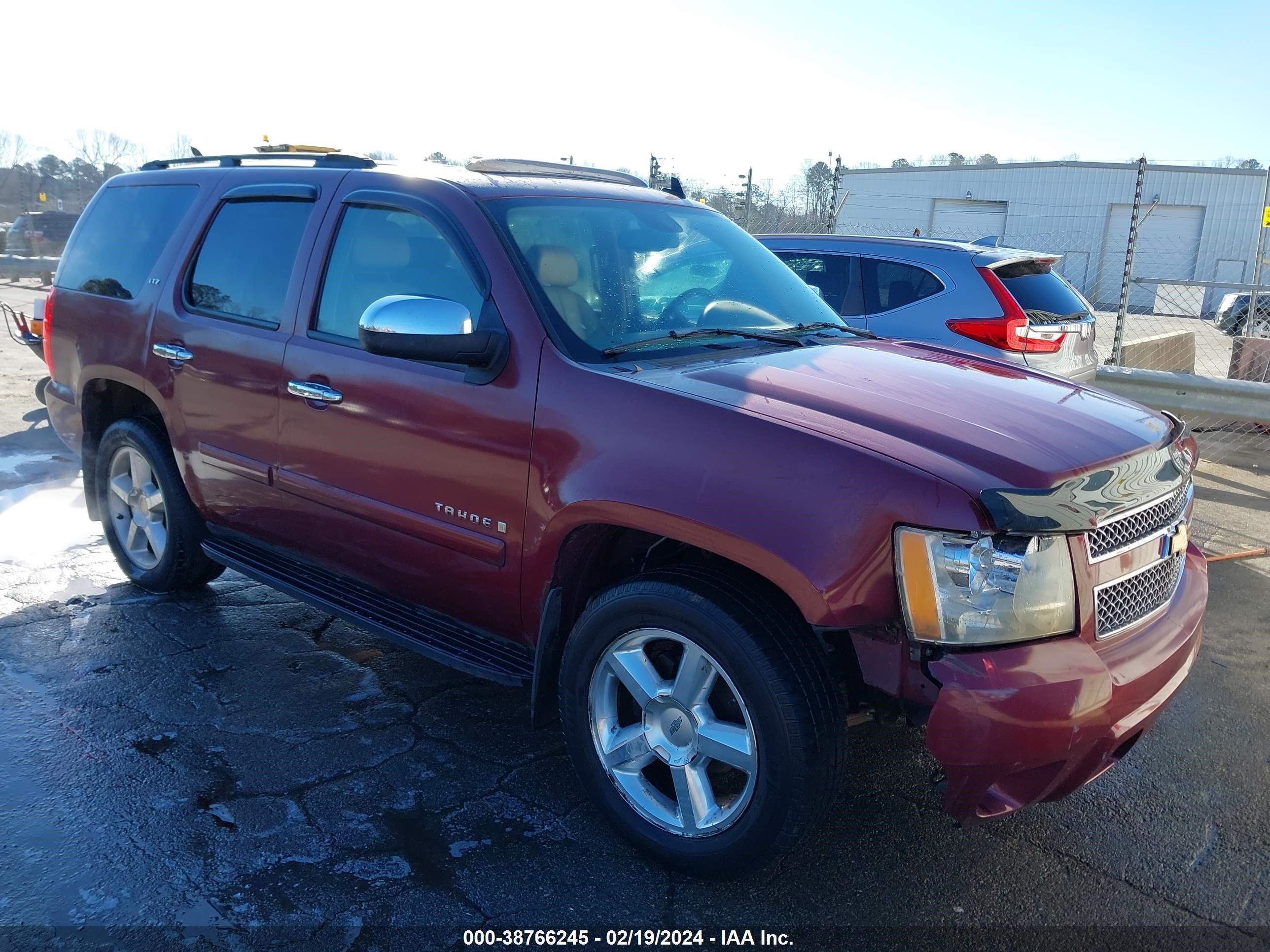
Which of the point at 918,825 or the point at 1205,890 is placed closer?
the point at 1205,890

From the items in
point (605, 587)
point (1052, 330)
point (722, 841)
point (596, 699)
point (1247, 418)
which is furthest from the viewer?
point (1247, 418)

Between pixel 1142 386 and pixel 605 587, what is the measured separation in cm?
624

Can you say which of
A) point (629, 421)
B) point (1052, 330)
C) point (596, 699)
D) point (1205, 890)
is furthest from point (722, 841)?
point (1052, 330)

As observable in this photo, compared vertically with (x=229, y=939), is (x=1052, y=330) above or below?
above

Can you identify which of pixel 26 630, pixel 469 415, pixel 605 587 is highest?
pixel 469 415

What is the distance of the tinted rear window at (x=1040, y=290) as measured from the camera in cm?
663

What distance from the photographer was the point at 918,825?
310 centimetres

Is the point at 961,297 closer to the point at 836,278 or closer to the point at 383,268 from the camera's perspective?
the point at 836,278

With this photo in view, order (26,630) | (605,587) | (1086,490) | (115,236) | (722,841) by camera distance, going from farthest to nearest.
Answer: (115,236)
(26,630)
(605,587)
(722,841)
(1086,490)

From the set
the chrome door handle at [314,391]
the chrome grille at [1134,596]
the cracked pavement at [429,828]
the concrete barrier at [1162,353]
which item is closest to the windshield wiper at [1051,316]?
the cracked pavement at [429,828]

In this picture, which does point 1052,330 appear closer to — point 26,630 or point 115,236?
point 115,236

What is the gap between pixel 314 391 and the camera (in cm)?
358

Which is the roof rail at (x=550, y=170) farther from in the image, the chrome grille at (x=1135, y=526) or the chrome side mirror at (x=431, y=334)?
the chrome grille at (x=1135, y=526)

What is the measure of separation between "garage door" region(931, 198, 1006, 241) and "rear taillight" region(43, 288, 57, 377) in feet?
131
